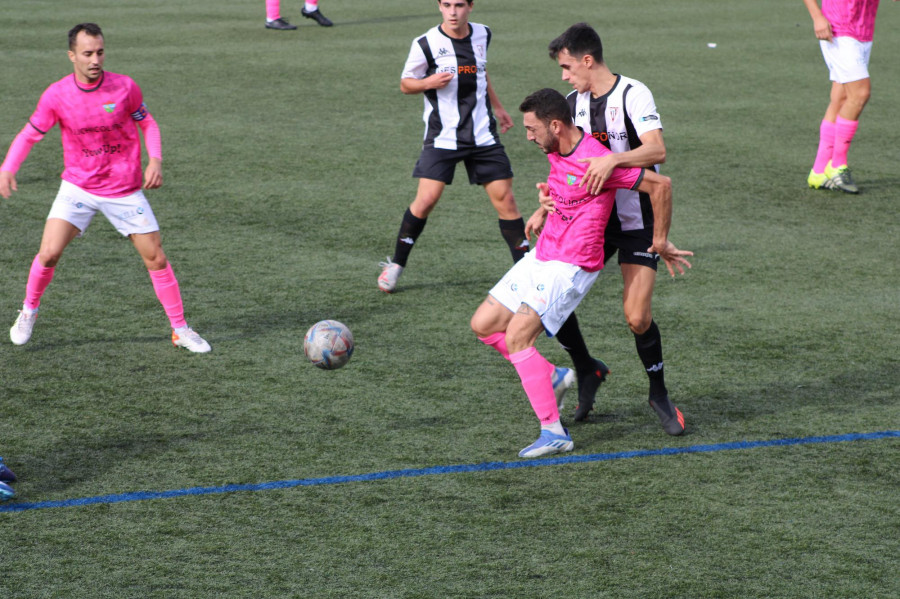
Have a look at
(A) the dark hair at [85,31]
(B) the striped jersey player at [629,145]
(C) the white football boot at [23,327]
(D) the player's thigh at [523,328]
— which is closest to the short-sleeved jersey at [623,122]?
(B) the striped jersey player at [629,145]

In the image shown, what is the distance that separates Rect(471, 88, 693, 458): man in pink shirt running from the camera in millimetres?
5469

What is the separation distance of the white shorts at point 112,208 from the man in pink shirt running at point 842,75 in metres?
6.74

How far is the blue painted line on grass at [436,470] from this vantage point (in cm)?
511

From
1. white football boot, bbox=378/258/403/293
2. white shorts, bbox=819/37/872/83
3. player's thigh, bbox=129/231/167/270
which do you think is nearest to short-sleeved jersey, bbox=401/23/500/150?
white football boot, bbox=378/258/403/293

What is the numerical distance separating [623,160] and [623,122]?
0.41 m

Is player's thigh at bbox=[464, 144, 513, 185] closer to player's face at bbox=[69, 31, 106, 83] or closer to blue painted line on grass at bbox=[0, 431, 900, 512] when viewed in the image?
player's face at bbox=[69, 31, 106, 83]

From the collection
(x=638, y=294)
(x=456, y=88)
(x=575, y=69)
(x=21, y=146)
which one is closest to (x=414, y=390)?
(x=638, y=294)

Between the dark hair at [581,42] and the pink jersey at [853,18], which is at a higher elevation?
the dark hair at [581,42]

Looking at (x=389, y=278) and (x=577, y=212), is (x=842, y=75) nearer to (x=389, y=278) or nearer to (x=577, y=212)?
(x=389, y=278)

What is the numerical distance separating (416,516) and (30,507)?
1.73 m

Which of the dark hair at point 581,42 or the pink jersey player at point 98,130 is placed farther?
the pink jersey player at point 98,130

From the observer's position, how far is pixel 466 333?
296 inches

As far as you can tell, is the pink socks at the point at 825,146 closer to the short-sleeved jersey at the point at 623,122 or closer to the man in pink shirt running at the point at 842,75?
the man in pink shirt running at the point at 842,75

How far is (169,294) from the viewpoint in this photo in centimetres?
714
